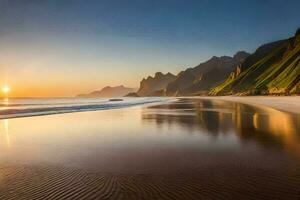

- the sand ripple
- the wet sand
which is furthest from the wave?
the sand ripple

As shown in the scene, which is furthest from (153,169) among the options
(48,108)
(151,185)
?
(48,108)

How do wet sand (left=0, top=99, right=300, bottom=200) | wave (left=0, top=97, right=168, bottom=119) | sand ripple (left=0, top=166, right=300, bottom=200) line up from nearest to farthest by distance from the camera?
sand ripple (left=0, top=166, right=300, bottom=200) < wet sand (left=0, top=99, right=300, bottom=200) < wave (left=0, top=97, right=168, bottom=119)

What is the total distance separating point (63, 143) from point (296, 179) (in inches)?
430

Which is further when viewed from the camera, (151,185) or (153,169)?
(153,169)

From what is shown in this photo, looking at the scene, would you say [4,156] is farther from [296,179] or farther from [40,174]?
[296,179]

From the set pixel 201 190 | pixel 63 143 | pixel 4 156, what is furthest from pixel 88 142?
pixel 201 190

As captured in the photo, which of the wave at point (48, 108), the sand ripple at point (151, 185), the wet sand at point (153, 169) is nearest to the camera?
the sand ripple at point (151, 185)

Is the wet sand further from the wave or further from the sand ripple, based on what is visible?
the wave

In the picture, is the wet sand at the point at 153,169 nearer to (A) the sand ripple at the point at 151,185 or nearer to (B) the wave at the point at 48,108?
(A) the sand ripple at the point at 151,185

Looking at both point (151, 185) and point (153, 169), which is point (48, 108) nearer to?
point (153, 169)

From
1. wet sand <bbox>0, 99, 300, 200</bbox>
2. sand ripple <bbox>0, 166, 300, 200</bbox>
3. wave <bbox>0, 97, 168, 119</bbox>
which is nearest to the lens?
sand ripple <bbox>0, 166, 300, 200</bbox>

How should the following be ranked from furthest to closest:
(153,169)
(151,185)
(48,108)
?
(48,108) → (153,169) → (151,185)

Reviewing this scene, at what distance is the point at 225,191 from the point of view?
675cm

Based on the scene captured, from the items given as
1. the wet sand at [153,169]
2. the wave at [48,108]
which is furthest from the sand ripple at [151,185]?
the wave at [48,108]
